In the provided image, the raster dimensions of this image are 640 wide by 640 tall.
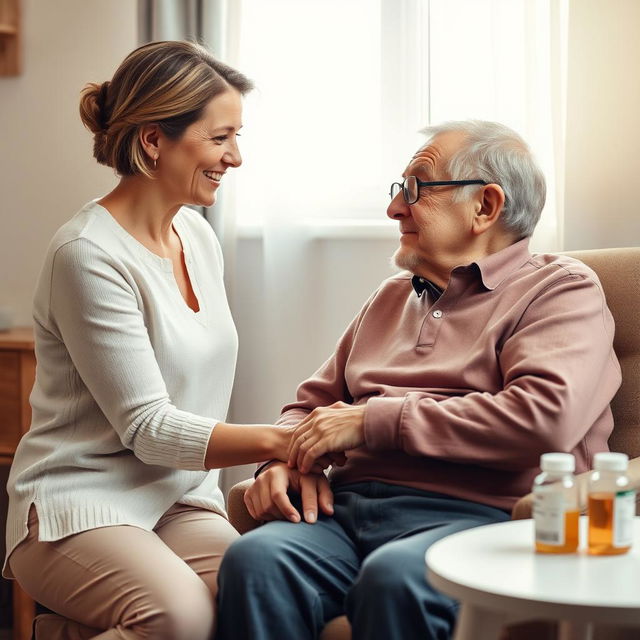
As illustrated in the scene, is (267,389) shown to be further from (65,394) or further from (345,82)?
(65,394)

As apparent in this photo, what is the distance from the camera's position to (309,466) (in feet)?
6.28

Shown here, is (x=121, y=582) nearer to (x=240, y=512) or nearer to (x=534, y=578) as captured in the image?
(x=240, y=512)

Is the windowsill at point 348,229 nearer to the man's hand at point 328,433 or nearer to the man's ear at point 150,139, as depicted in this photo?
the man's ear at point 150,139

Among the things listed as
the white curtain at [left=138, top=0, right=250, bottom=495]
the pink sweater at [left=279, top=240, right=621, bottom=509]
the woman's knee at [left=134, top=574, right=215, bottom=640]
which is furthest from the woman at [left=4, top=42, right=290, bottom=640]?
the white curtain at [left=138, top=0, right=250, bottom=495]

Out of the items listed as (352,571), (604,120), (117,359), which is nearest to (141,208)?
(117,359)

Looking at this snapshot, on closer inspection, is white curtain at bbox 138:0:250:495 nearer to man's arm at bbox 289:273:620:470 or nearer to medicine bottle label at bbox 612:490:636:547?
man's arm at bbox 289:273:620:470

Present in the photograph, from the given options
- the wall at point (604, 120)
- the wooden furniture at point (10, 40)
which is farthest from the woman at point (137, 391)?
the wooden furniture at point (10, 40)

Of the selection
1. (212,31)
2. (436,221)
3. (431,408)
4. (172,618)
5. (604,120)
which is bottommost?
(172,618)

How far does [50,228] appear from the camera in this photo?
129 inches

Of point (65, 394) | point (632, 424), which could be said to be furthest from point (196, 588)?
point (632, 424)

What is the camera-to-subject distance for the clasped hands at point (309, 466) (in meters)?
1.87

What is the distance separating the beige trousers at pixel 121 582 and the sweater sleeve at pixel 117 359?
171mm

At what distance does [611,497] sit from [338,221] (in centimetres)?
172

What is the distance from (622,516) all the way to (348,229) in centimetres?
170
